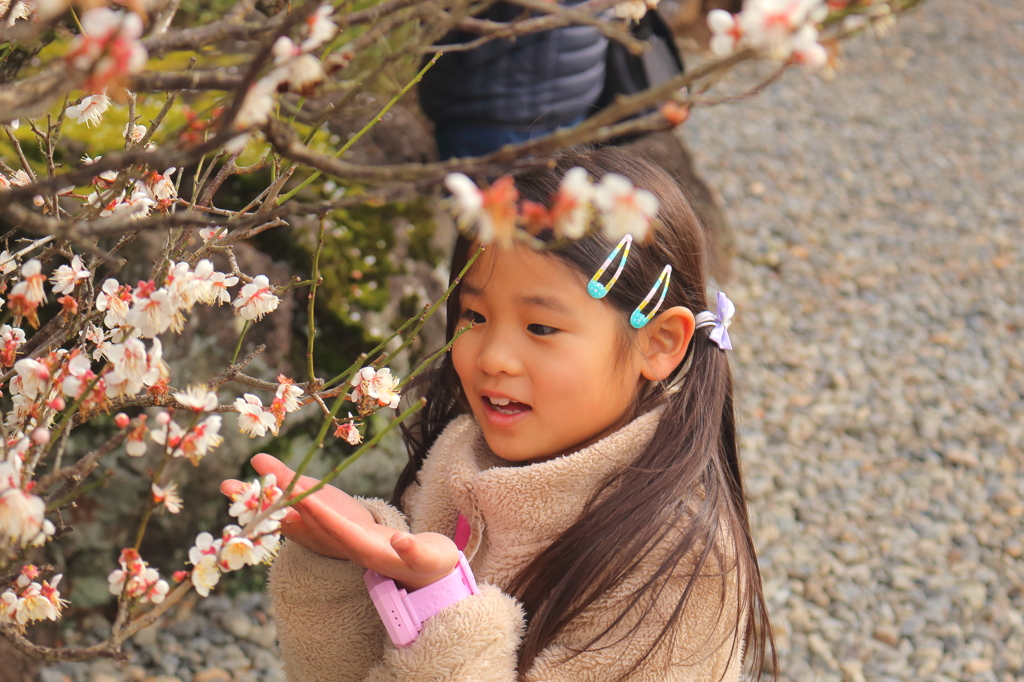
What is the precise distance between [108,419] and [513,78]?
1885 mm

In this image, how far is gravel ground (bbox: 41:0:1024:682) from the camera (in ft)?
9.38

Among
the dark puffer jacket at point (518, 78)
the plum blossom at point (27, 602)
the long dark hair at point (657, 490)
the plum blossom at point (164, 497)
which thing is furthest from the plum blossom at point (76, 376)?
the dark puffer jacket at point (518, 78)

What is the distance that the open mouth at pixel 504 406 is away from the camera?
61.7 inches

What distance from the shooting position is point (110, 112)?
294 centimetres

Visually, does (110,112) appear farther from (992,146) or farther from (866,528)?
(992,146)

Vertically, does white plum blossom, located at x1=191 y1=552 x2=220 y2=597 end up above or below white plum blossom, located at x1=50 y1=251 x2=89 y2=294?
below

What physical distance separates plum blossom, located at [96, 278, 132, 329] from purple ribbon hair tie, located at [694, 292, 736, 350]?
1033 mm

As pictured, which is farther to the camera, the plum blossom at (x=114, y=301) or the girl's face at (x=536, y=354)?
the girl's face at (x=536, y=354)

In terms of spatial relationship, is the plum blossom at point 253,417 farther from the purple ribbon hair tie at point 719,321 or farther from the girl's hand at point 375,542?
the purple ribbon hair tie at point 719,321

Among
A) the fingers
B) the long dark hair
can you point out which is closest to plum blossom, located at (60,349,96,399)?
the fingers

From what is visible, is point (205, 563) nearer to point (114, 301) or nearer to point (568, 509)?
point (114, 301)

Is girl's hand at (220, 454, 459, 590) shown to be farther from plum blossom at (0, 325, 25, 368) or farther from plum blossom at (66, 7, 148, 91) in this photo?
plum blossom at (66, 7, 148, 91)

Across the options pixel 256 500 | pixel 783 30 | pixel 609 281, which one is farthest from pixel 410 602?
pixel 783 30

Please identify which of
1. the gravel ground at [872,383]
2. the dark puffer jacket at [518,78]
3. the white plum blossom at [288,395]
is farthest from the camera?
the dark puffer jacket at [518,78]
